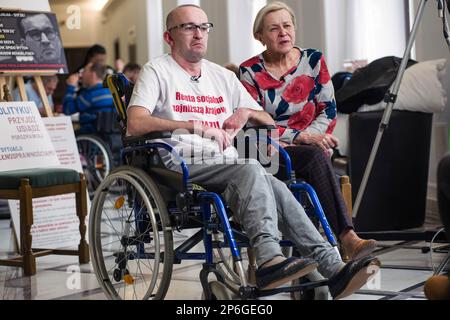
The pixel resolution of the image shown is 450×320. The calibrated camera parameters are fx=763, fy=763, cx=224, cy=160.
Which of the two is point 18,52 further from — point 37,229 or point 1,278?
point 1,278

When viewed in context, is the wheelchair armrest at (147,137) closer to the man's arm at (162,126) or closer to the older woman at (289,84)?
the man's arm at (162,126)

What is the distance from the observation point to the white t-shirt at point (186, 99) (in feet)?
8.52

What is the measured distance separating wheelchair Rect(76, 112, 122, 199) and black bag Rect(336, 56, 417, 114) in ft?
10.8

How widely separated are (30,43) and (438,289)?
3.17 m

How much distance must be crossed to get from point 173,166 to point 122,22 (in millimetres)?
12603

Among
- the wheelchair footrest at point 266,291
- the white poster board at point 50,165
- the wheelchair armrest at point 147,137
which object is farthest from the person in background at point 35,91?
the wheelchair footrest at point 266,291

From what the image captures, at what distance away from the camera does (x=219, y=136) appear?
251 centimetres

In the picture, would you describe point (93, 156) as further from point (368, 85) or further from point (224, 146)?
point (224, 146)

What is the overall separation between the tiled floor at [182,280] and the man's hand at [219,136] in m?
0.68

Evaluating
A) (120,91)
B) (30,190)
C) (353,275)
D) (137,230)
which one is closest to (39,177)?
(30,190)

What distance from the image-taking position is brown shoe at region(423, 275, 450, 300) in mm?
1855

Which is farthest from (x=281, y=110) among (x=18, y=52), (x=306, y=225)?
(x=18, y=52)

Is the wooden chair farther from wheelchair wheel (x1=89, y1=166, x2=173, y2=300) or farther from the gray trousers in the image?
the gray trousers

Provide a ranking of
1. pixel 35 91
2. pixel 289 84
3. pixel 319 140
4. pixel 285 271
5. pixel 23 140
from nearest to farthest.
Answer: pixel 285 271, pixel 319 140, pixel 289 84, pixel 23 140, pixel 35 91
